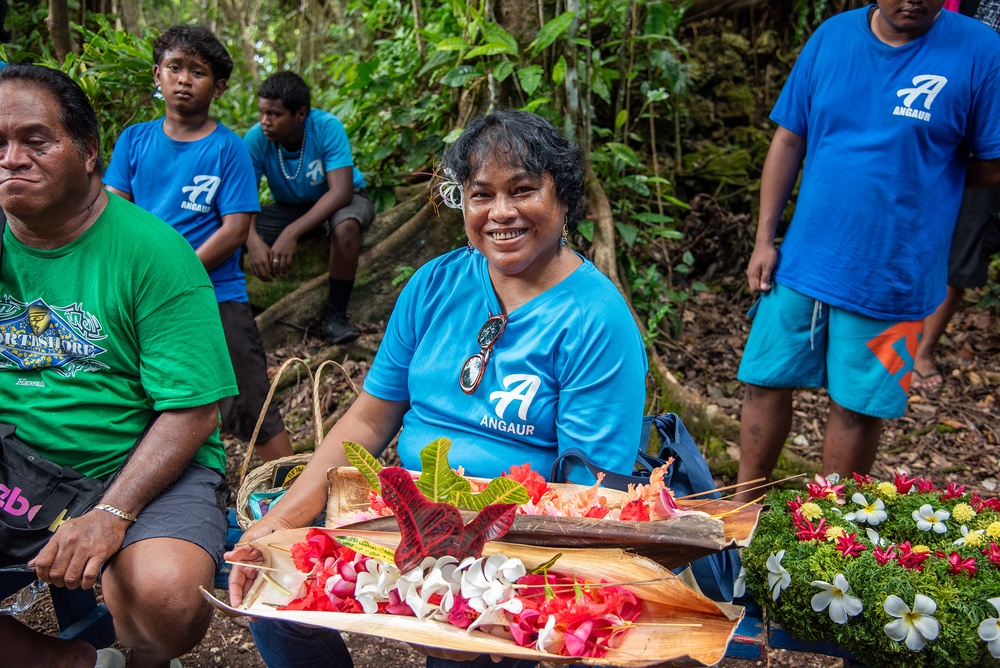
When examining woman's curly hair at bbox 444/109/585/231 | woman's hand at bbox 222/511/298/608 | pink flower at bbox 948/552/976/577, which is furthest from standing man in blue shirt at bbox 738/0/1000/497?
woman's hand at bbox 222/511/298/608

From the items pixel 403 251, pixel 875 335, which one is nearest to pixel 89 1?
pixel 403 251

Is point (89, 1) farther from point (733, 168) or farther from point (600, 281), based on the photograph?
point (600, 281)

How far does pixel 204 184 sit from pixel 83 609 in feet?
6.55

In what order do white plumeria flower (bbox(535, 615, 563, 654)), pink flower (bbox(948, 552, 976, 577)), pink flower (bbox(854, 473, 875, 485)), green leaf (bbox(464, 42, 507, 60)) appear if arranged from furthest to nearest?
green leaf (bbox(464, 42, 507, 60))
pink flower (bbox(854, 473, 875, 485))
pink flower (bbox(948, 552, 976, 577))
white plumeria flower (bbox(535, 615, 563, 654))

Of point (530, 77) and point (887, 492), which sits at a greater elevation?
point (530, 77)

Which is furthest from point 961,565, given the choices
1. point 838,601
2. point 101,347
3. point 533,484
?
point 101,347

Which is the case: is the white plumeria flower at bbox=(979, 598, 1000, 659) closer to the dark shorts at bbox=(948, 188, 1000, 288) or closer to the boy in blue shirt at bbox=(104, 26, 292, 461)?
the boy in blue shirt at bbox=(104, 26, 292, 461)

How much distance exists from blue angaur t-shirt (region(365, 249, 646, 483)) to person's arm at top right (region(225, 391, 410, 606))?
0.07 metres

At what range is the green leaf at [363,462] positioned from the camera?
173 centimetres

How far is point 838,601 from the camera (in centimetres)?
191

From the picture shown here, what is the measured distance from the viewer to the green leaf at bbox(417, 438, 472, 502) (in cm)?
168

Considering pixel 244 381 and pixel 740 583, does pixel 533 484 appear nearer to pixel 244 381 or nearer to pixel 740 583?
pixel 740 583

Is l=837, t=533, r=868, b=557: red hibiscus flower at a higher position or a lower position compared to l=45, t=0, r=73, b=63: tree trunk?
lower

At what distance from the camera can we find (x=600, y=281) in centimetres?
217
